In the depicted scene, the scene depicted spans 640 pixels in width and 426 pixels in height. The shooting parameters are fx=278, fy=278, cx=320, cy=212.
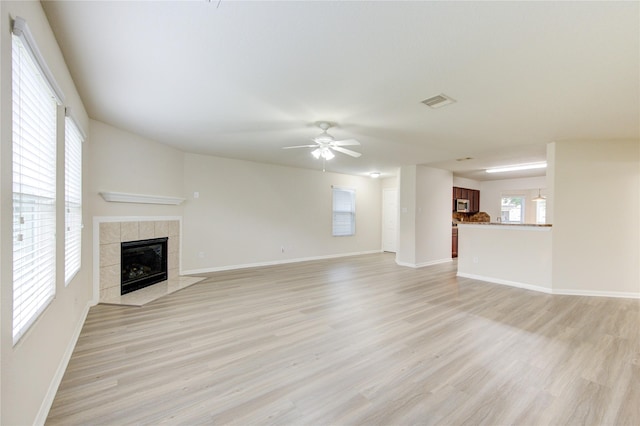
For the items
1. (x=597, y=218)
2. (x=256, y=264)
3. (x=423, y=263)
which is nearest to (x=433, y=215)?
(x=423, y=263)

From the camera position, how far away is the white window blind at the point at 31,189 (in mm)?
1418

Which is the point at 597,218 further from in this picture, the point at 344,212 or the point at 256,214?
the point at 256,214

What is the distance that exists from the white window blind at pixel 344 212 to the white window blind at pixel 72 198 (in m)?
5.69

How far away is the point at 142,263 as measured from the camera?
464cm

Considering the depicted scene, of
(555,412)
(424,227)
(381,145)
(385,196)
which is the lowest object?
(555,412)

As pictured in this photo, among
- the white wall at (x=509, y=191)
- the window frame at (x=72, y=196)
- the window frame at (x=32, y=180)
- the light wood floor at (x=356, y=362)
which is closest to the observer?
the window frame at (x=32, y=180)

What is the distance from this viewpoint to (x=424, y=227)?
6.71m

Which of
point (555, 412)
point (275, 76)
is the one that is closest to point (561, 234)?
point (555, 412)

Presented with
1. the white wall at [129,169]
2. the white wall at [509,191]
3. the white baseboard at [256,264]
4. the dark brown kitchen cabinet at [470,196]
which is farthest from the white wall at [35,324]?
the white wall at [509,191]

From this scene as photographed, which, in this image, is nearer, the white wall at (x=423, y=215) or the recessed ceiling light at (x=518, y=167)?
the recessed ceiling light at (x=518, y=167)

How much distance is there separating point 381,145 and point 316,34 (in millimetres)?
3048

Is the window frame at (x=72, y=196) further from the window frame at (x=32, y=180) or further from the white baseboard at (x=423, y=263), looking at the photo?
the white baseboard at (x=423, y=263)

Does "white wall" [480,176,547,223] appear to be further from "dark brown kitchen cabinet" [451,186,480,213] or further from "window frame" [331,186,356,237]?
"window frame" [331,186,356,237]

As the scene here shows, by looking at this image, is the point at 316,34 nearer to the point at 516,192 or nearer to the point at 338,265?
the point at 338,265
